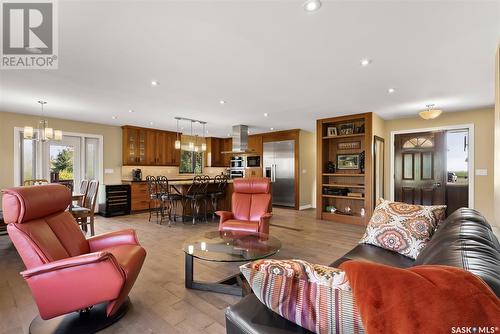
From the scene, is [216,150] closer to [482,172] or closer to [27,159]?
[27,159]

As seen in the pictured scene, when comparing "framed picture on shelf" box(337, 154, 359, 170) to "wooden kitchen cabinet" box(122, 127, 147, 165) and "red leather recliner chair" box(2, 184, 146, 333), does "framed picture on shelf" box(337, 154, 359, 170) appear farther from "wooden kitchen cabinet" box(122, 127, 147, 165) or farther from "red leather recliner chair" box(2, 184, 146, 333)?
"wooden kitchen cabinet" box(122, 127, 147, 165)

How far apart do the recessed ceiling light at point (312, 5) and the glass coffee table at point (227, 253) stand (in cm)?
202

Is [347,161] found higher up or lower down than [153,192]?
higher up

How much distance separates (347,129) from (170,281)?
15.9 feet

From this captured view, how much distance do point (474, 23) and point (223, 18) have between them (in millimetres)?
2091

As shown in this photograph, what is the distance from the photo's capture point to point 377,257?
1961 millimetres

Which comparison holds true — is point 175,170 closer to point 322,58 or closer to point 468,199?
point 322,58

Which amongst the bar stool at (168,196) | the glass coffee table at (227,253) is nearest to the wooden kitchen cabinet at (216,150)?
the bar stool at (168,196)

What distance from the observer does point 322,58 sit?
8.59 ft

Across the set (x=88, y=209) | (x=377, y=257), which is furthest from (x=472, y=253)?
(x=88, y=209)

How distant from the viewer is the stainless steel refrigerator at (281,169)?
286 inches

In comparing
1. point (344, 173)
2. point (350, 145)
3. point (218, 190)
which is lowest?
point (218, 190)

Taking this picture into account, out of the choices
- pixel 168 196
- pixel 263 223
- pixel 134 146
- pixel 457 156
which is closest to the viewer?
pixel 263 223

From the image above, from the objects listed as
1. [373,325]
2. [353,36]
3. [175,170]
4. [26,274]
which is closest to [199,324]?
[26,274]
